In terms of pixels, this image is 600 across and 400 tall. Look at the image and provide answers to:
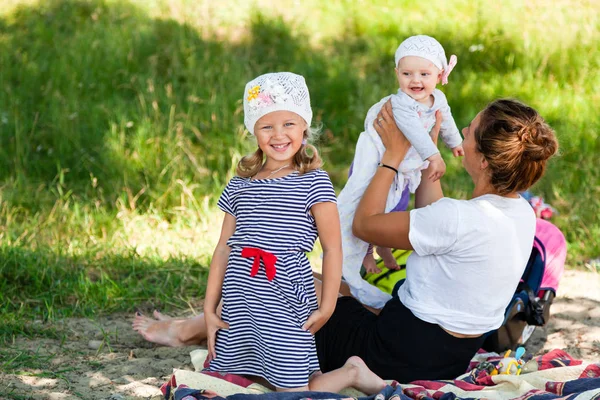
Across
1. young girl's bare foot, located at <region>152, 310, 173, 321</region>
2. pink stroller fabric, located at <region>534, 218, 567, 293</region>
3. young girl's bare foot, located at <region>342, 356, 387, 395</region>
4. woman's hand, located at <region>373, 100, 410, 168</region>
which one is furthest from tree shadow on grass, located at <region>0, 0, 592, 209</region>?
young girl's bare foot, located at <region>342, 356, 387, 395</region>

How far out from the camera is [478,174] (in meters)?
3.66

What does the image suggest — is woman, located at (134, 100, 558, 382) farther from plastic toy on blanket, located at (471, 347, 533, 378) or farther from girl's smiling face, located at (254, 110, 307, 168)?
girl's smiling face, located at (254, 110, 307, 168)

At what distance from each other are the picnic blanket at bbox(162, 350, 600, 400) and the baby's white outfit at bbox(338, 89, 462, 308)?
57cm

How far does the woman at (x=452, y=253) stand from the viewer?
3529mm

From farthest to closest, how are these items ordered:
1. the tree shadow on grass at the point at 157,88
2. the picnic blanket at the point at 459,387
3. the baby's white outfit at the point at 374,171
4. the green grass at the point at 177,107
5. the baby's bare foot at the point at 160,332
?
the tree shadow on grass at the point at 157,88 < the green grass at the point at 177,107 < the baby's bare foot at the point at 160,332 < the baby's white outfit at the point at 374,171 < the picnic blanket at the point at 459,387

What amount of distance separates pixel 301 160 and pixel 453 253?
2.42ft

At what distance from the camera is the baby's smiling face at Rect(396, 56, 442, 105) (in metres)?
3.76

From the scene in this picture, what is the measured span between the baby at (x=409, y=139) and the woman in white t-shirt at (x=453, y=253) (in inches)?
3.6

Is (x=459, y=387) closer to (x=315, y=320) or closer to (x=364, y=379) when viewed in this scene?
(x=364, y=379)

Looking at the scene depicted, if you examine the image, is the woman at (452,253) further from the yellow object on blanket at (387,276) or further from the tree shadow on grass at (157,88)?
the tree shadow on grass at (157,88)

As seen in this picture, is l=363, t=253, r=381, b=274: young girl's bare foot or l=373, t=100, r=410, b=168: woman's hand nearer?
l=373, t=100, r=410, b=168: woman's hand

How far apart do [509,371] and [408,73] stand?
1.41 metres

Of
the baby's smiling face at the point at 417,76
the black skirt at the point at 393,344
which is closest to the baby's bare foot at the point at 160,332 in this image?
the black skirt at the point at 393,344

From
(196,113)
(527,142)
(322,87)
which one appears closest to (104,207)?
(196,113)
